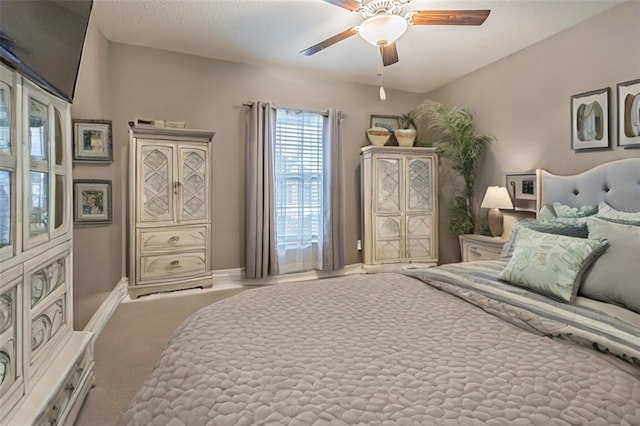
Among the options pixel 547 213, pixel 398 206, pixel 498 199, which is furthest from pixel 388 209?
pixel 547 213

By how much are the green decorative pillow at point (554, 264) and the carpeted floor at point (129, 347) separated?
6.94ft

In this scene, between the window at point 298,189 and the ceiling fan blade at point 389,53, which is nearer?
the ceiling fan blade at point 389,53

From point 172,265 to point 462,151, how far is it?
342 cm

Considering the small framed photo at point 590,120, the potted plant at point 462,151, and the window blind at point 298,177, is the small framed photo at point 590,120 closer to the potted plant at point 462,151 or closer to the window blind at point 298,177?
the potted plant at point 462,151

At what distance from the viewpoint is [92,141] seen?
103 inches

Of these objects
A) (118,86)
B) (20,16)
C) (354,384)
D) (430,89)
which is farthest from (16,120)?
(430,89)

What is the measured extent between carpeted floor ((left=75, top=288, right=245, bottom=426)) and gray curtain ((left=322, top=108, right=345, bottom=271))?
136 cm

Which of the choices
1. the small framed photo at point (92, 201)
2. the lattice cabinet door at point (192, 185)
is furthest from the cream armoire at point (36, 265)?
the lattice cabinet door at point (192, 185)

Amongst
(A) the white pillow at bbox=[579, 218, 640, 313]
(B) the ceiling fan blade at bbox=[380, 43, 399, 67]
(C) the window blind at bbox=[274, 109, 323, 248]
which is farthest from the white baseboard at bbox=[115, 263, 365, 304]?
(A) the white pillow at bbox=[579, 218, 640, 313]

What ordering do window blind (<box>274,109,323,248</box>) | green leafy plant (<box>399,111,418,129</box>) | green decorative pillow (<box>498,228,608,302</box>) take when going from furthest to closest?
green leafy plant (<box>399,111,418,129</box>) < window blind (<box>274,109,323,248</box>) < green decorative pillow (<box>498,228,608,302</box>)

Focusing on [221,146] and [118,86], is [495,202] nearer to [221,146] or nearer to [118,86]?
[221,146]

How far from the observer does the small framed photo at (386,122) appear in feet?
14.6

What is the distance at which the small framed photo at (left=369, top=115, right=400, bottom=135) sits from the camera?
446cm

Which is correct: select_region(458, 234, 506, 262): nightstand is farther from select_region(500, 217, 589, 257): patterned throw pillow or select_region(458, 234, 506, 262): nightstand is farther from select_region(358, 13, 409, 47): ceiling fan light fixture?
select_region(358, 13, 409, 47): ceiling fan light fixture
